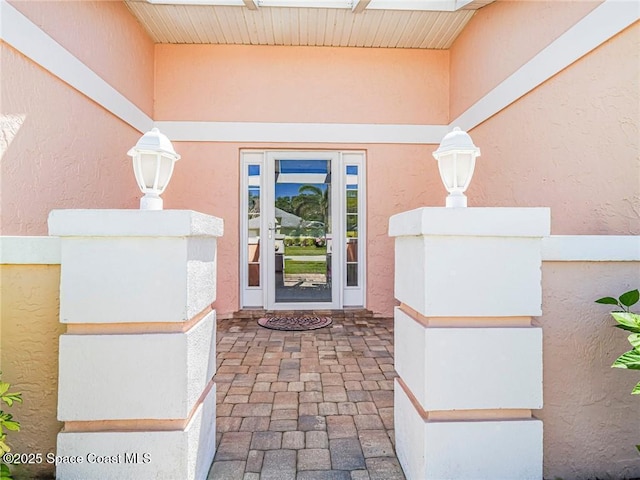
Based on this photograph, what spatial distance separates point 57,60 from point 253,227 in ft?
8.74

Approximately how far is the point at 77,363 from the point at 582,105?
3.33 meters

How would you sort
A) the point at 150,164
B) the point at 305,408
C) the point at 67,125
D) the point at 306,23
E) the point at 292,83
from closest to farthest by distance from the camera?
the point at 150,164 < the point at 305,408 < the point at 67,125 < the point at 306,23 < the point at 292,83

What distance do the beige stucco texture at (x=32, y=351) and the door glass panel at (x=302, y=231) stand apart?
3.35 m

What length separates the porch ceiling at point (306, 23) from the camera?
3.82 meters

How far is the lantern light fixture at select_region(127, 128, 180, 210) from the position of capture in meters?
1.57

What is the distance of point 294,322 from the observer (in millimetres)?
4375

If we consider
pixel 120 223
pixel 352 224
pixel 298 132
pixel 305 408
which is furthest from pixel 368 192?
pixel 120 223

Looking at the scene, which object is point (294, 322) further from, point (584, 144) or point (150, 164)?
point (584, 144)

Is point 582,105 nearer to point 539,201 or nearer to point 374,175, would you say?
point 539,201

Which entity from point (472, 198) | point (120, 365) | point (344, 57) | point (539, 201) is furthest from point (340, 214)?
point (120, 365)

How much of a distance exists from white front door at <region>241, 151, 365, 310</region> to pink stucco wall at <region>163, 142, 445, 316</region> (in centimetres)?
15

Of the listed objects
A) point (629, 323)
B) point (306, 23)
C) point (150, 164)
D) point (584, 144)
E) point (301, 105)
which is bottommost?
point (629, 323)

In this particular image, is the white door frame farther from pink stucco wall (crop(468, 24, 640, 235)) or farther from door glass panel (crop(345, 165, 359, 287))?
pink stucco wall (crop(468, 24, 640, 235))

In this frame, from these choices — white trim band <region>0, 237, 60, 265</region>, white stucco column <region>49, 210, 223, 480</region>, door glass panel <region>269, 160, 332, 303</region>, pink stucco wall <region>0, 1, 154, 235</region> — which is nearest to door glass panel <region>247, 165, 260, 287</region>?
door glass panel <region>269, 160, 332, 303</region>
